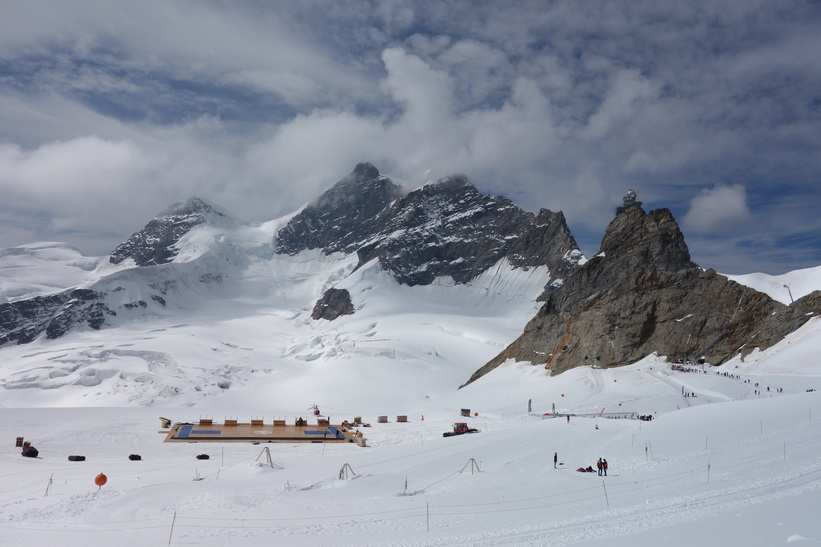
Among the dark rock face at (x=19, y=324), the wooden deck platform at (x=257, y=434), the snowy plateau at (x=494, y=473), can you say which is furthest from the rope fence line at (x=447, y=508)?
the dark rock face at (x=19, y=324)

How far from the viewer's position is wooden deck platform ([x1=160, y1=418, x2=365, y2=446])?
44.1 meters

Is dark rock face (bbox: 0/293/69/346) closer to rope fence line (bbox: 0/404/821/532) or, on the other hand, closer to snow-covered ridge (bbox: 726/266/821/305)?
rope fence line (bbox: 0/404/821/532)

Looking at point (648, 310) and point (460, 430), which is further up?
point (648, 310)

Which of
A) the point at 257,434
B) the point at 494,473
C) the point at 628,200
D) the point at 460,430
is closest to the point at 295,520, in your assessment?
the point at 494,473

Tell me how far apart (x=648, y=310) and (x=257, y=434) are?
5168 cm

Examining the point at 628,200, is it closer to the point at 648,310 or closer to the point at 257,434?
the point at 648,310

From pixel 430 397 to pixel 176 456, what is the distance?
67.0 metres

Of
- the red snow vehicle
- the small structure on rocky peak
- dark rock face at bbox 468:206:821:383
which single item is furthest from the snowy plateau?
the small structure on rocky peak

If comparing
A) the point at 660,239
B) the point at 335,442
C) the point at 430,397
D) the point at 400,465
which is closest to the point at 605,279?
the point at 660,239

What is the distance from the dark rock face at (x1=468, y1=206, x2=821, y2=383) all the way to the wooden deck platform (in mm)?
38770

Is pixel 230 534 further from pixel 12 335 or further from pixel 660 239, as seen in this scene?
pixel 12 335

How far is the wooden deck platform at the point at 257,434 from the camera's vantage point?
1737 inches

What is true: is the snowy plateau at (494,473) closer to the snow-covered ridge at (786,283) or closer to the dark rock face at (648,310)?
the dark rock face at (648,310)

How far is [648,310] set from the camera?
7375 cm
